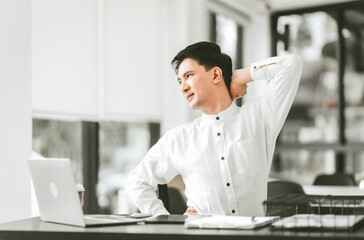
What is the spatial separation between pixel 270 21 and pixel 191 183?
16.8ft

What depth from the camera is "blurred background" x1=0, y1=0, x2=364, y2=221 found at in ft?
10.6

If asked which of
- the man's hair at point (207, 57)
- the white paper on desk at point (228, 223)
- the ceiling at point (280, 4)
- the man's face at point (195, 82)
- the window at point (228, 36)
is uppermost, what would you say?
the ceiling at point (280, 4)

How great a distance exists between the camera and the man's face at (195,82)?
2.50 metres

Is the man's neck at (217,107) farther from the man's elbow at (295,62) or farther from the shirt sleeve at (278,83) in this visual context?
the man's elbow at (295,62)

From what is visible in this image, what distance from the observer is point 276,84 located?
2428 mm

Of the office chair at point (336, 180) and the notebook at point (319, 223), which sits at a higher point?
the notebook at point (319, 223)

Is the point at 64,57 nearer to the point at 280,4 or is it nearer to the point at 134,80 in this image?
the point at 134,80

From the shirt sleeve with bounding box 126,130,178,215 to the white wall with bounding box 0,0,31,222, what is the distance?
3.06 feet

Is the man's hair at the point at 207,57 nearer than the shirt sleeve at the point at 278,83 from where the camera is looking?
No

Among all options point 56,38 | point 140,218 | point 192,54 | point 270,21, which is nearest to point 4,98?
point 56,38

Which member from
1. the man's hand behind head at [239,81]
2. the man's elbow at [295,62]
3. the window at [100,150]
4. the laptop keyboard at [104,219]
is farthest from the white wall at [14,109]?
the man's elbow at [295,62]

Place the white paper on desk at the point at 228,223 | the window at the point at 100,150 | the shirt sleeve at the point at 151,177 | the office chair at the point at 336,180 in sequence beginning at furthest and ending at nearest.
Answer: the office chair at the point at 336,180, the window at the point at 100,150, the shirt sleeve at the point at 151,177, the white paper on desk at the point at 228,223

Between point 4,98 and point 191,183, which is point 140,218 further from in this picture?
point 4,98

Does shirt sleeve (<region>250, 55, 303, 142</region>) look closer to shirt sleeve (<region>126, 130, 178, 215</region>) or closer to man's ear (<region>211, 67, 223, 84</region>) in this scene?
man's ear (<region>211, 67, 223, 84</region>)
